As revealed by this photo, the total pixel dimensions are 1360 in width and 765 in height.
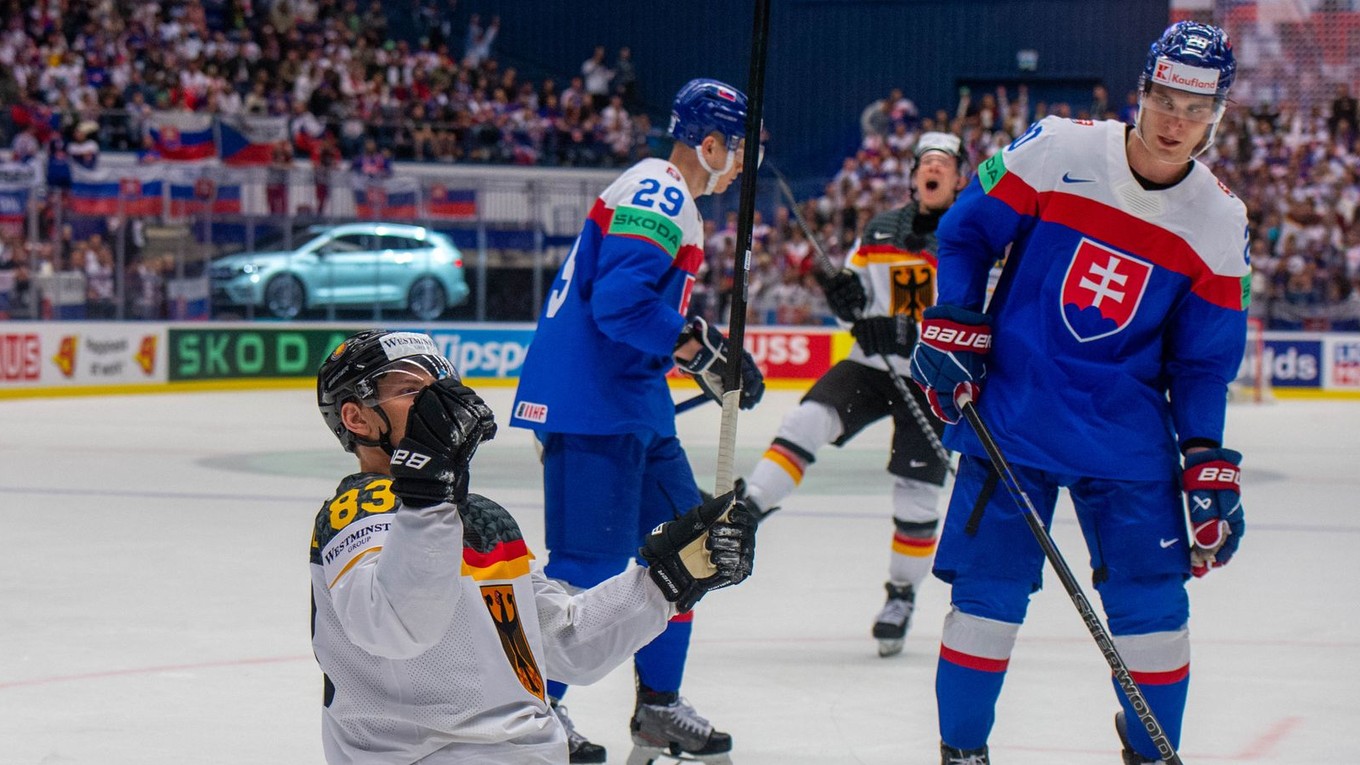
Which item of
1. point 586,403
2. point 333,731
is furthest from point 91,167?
point 333,731

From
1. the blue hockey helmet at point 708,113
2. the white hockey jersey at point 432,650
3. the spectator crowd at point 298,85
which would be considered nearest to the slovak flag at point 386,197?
the spectator crowd at point 298,85

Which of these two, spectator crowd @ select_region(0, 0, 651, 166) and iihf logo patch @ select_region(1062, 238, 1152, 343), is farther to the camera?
spectator crowd @ select_region(0, 0, 651, 166)

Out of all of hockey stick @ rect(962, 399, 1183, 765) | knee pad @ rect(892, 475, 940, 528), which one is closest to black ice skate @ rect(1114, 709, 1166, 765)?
hockey stick @ rect(962, 399, 1183, 765)

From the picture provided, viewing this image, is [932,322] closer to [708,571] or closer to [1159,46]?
[1159,46]

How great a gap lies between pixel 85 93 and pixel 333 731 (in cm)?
1768

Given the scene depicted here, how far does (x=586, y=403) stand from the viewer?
3680 millimetres

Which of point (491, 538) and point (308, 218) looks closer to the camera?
point (491, 538)

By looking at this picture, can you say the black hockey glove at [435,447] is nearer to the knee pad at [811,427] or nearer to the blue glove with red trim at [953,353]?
the blue glove with red trim at [953,353]

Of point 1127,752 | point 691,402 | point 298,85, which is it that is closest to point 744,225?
point 1127,752

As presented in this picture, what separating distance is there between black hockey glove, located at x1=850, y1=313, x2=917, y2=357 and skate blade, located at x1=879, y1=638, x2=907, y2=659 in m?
0.80

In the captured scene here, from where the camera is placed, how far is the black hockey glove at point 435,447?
190 centimetres

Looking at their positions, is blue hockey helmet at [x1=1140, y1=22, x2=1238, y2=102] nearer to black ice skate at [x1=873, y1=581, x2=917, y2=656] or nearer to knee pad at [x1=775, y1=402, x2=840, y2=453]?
black ice skate at [x1=873, y1=581, x2=917, y2=656]

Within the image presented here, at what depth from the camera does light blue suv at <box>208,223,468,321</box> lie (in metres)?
14.7

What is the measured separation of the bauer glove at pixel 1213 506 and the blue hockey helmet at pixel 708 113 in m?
1.34
